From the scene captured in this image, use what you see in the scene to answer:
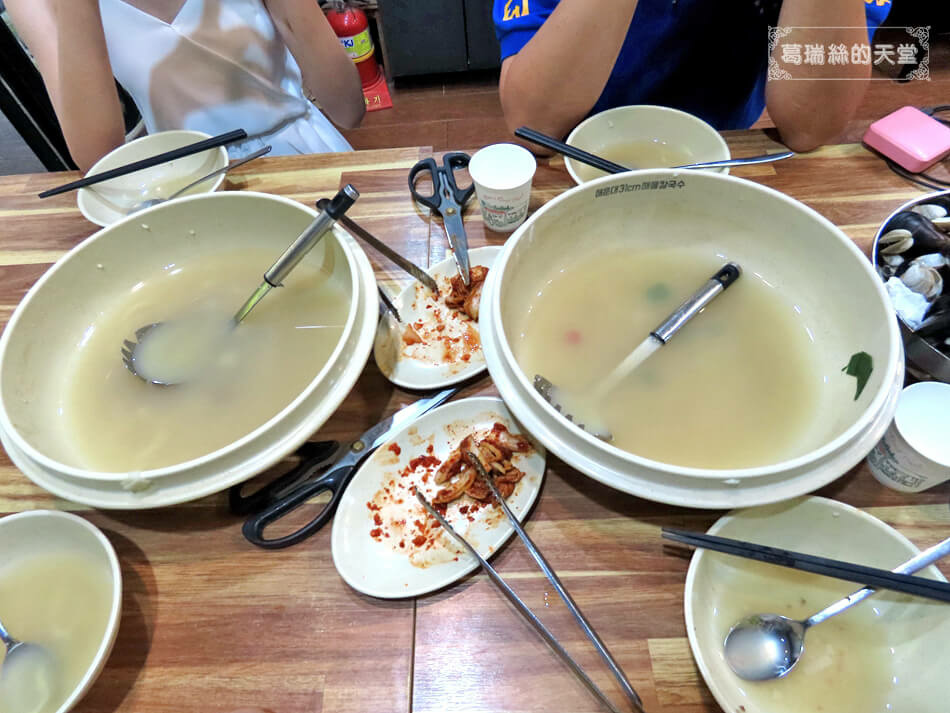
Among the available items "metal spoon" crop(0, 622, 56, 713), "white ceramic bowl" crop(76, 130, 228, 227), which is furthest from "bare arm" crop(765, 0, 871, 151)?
"metal spoon" crop(0, 622, 56, 713)

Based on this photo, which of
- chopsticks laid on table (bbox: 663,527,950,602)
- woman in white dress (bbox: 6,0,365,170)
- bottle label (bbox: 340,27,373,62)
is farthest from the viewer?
bottle label (bbox: 340,27,373,62)

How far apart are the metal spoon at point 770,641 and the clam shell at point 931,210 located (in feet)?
1.76

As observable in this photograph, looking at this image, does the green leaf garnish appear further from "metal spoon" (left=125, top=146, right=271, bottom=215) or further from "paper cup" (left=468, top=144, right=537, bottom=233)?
"metal spoon" (left=125, top=146, right=271, bottom=215)

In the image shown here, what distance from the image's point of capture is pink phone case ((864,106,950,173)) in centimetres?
93

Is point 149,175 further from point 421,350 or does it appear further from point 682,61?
point 682,61

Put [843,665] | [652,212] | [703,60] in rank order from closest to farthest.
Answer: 1. [843,665]
2. [652,212]
3. [703,60]

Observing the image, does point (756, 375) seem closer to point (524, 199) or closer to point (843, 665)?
point (843, 665)

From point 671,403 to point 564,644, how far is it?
1.05ft

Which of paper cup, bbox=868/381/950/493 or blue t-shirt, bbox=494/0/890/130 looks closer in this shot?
paper cup, bbox=868/381/950/493

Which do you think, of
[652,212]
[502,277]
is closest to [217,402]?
[502,277]

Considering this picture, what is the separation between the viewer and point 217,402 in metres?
0.72

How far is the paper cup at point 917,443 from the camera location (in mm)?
587

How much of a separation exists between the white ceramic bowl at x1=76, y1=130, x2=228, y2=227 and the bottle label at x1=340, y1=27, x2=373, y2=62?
5.40 feet

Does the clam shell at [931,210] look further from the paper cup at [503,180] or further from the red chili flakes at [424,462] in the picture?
the red chili flakes at [424,462]
